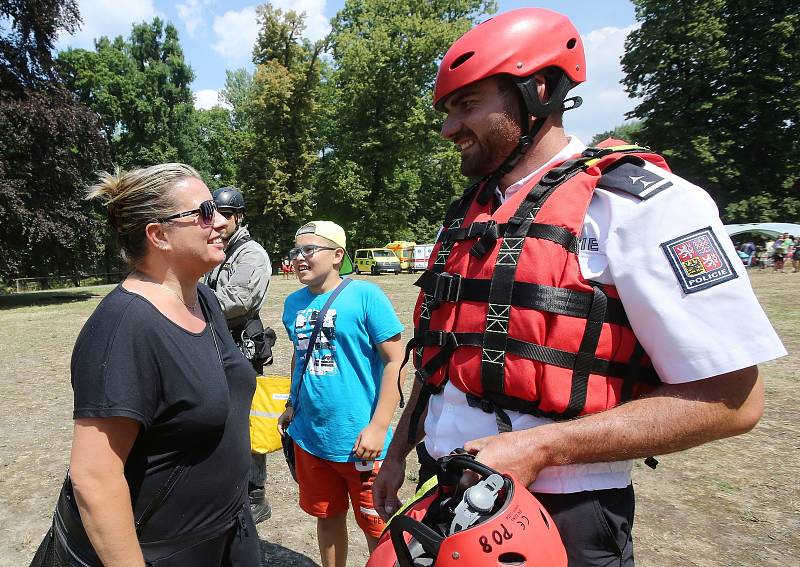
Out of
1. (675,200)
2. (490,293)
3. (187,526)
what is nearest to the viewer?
(675,200)

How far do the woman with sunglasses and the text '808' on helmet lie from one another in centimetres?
119

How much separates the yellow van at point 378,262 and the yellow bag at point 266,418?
28240 mm

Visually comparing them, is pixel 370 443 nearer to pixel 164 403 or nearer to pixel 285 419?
pixel 285 419

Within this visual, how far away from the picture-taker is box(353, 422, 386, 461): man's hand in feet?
9.95

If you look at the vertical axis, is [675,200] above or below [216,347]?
above

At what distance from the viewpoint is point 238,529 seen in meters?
2.26

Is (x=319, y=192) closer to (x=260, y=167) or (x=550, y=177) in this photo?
(x=260, y=167)

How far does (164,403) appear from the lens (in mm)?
1832

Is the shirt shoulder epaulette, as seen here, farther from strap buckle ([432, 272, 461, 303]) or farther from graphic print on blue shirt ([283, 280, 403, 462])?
graphic print on blue shirt ([283, 280, 403, 462])

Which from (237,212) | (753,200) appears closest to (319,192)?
(753,200)

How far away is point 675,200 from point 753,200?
3788cm

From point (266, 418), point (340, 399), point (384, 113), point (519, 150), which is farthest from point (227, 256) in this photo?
point (384, 113)

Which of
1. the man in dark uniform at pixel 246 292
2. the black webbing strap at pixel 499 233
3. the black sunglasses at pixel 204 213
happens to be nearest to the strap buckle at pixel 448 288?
the black webbing strap at pixel 499 233

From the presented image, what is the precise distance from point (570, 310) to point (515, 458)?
438mm
